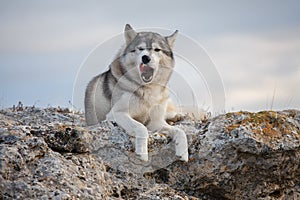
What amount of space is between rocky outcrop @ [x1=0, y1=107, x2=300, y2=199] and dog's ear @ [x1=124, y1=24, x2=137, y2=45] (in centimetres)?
190

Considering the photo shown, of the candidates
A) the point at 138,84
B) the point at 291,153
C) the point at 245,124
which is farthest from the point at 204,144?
the point at 138,84

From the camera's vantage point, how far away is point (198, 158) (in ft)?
19.2

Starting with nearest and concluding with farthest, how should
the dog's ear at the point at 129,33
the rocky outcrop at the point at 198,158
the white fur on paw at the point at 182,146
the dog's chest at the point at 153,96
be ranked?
the rocky outcrop at the point at 198,158
the white fur on paw at the point at 182,146
the dog's chest at the point at 153,96
the dog's ear at the point at 129,33

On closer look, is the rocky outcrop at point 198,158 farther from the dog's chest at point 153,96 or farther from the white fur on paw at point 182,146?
the dog's chest at point 153,96

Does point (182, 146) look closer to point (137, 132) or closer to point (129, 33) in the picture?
point (137, 132)

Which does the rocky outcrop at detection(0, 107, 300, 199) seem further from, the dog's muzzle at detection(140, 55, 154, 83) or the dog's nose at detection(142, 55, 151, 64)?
the dog's nose at detection(142, 55, 151, 64)

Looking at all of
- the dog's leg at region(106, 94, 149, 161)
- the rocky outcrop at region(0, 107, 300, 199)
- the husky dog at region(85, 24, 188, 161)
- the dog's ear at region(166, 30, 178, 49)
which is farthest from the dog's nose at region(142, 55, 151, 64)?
the rocky outcrop at region(0, 107, 300, 199)

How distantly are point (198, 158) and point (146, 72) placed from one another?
1823 mm

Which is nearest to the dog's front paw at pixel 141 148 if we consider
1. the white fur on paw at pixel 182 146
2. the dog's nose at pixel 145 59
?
the white fur on paw at pixel 182 146

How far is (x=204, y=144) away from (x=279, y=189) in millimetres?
1292

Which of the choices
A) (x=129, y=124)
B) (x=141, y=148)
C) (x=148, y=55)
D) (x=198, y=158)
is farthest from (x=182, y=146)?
(x=148, y=55)

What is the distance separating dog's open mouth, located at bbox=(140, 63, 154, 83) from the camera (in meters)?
6.98

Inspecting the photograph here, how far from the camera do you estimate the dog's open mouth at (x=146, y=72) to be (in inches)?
275

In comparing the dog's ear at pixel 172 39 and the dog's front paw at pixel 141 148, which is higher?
the dog's ear at pixel 172 39
